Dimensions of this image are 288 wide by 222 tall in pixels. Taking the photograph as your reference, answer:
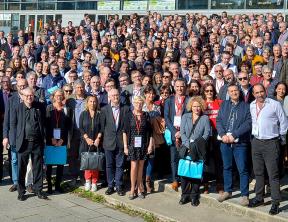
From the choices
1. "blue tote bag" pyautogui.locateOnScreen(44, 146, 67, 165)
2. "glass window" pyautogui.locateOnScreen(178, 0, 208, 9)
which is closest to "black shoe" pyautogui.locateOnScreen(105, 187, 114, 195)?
"blue tote bag" pyautogui.locateOnScreen(44, 146, 67, 165)

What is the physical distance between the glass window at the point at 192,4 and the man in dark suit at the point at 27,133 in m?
15.9

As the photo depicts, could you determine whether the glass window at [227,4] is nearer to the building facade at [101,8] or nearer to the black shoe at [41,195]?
the building facade at [101,8]

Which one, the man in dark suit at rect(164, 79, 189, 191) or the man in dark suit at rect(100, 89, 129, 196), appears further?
the man in dark suit at rect(100, 89, 129, 196)

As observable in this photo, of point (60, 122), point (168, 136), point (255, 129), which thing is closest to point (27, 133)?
point (60, 122)

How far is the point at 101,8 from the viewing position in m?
26.5

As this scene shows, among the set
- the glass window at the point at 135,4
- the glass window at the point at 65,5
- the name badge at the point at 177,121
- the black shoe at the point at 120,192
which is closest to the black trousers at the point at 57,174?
the black shoe at the point at 120,192

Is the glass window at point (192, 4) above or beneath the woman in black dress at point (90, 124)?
above

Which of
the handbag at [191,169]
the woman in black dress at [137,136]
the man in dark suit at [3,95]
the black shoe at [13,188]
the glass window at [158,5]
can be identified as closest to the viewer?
the handbag at [191,169]

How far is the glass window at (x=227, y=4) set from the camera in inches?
846

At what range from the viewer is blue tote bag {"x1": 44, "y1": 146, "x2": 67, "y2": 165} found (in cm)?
833

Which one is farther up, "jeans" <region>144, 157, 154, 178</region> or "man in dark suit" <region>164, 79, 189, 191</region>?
"man in dark suit" <region>164, 79, 189, 191</region>

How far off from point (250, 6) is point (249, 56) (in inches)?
429

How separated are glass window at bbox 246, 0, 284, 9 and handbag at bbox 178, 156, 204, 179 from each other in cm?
1449

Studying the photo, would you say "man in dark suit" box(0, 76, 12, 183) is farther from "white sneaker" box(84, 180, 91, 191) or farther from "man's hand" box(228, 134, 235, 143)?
"man's hand" box(228, 134, 235, 143)
